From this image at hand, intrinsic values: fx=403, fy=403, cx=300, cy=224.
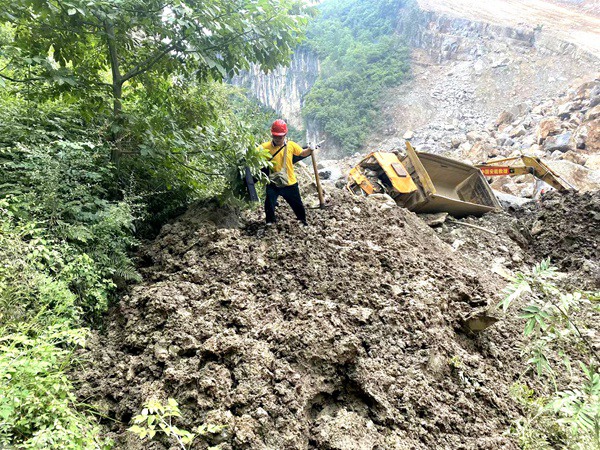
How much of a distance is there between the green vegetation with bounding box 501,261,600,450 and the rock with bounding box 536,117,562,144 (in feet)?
47.2

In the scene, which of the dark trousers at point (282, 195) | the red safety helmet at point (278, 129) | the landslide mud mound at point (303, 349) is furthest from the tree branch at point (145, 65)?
the dark trousers at point (282, 195)

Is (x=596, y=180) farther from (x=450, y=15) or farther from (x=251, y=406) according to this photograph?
(x=450, y=15)

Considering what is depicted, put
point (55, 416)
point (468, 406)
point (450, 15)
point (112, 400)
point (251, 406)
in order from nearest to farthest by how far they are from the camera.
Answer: point (55, 416) → point (251, 406) → point (112, 400) → point (468, 406) → point (450, 15)

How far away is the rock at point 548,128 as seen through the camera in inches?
595

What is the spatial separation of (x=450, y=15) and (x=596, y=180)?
2647 cm

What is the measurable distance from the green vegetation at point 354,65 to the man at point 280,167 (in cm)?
2554

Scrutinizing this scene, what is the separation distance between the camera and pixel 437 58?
32625 millimetres

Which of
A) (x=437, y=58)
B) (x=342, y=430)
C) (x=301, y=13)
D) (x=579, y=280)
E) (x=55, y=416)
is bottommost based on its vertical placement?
(x=437, y=58)

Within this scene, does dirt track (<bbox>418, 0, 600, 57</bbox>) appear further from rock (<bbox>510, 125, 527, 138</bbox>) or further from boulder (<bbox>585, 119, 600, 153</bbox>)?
boulder (<bbox>585, 119, 600, 153</bbox>)

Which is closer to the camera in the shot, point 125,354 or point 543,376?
point 125,354

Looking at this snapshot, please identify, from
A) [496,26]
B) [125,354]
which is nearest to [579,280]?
[125,354]

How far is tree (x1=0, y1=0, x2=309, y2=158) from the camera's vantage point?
116 inches

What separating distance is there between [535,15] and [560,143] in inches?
729

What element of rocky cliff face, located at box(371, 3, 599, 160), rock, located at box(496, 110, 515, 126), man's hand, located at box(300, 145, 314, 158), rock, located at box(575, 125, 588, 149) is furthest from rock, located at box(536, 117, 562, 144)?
man's hand, located at box(300, 145, 314, 158)
